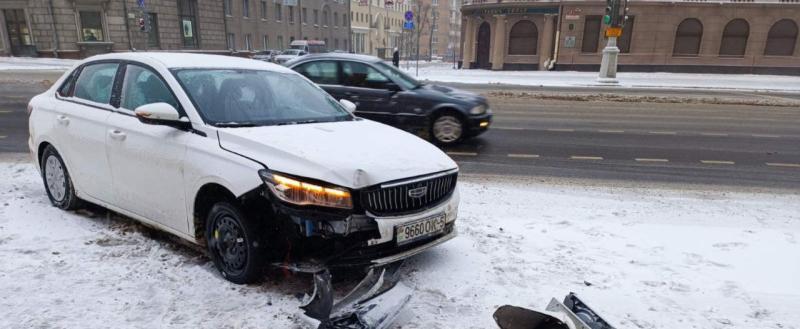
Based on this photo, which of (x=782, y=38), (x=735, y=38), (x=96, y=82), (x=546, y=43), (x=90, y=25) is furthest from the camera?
(x=90, y=25)

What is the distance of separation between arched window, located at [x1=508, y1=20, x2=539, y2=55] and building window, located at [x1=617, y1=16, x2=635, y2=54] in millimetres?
5713

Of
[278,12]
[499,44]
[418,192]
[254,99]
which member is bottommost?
[418,192]

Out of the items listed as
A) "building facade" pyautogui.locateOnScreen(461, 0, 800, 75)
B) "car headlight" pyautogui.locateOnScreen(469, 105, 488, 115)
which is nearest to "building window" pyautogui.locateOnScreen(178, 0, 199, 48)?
"building facade" pyautogui.locateOnScreen(461, 0, 800, 75)

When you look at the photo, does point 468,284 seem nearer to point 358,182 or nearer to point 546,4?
point 358,182

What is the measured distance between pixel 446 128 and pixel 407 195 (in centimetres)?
585

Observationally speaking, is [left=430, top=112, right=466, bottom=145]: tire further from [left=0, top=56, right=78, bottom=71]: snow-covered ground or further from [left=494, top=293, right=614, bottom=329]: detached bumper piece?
[left=0, top=56, right=78, bottom=71]: snow-covered ground

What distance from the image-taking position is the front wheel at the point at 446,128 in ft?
29.8

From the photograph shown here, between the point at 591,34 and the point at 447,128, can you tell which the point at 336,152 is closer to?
the point at 447,128

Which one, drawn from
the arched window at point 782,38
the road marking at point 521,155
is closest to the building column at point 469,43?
the arched window at point 782,38

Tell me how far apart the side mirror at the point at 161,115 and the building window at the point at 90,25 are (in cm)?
4034

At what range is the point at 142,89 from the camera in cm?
413

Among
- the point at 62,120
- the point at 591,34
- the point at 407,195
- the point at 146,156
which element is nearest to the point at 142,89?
the point at 146,156

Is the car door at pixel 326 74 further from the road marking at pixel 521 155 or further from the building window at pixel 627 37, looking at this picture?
the building window at pixel 627 37

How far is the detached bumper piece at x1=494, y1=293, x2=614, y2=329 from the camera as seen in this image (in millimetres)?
2785
